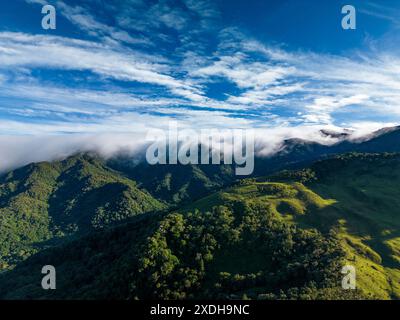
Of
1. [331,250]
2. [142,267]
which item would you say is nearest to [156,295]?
[142,267]
